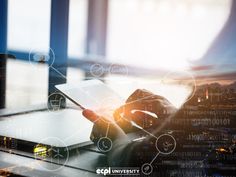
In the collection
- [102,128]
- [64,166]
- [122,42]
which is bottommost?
[64,166]

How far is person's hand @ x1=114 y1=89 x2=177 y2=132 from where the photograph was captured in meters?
1.27

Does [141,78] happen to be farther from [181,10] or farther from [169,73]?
[181,10]

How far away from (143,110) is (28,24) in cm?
47

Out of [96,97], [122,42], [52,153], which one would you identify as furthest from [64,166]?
[122,42]

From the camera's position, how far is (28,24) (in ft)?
4.52

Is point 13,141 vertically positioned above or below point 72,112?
below

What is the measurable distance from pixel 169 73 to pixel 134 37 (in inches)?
6.0

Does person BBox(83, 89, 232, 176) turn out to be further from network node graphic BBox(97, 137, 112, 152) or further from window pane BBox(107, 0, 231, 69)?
window pane BBox(107, 0, 231, 69)

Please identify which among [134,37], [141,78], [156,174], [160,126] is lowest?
[156,174]

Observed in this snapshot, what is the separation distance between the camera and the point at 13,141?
1.35m

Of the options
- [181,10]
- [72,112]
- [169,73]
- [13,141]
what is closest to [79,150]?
[72,112]

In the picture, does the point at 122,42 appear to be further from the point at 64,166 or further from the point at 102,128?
the point at 64,166

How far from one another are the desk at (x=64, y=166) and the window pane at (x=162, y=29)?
301mm

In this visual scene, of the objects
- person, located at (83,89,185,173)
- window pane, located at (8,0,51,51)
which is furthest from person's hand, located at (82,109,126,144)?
window pane, located at (8,0,51,51)
